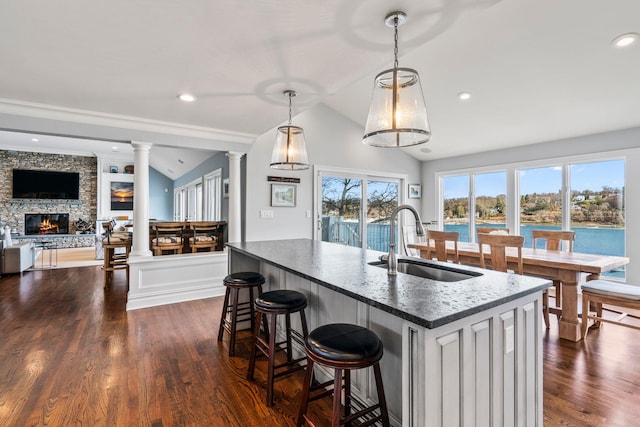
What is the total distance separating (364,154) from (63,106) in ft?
14.0

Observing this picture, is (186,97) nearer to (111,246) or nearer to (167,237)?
(167,237)

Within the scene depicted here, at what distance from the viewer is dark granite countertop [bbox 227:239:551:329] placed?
1129 mm

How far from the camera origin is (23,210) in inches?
346

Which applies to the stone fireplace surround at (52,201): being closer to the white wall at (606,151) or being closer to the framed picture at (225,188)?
the framed picture at (225,188)

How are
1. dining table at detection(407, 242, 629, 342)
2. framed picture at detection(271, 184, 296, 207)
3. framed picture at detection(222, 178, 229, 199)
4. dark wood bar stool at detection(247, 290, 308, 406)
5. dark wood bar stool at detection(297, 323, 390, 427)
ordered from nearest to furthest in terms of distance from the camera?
1. dark wood bar stool at detection(297, 323, 390, 427)
2. dark wood bar stool at detection(247, 290, 308, 406)
3. dining table at detection(407, 242, 629, 342)
4. framed picture at detection(271, 184, 296, 207)
5. framed picture at detection(222, 178, 229, 199)

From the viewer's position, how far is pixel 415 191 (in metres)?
6.41

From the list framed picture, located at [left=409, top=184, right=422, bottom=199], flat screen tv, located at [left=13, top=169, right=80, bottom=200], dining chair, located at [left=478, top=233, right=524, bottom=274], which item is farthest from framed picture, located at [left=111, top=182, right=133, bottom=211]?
dining chair, located at [left=478, top=233, right=524, bottom=274]

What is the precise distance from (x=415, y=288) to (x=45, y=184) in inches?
448

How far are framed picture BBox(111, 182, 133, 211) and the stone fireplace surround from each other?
0.47m

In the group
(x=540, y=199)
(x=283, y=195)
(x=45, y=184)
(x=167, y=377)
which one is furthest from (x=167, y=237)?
(x=45, y=184)

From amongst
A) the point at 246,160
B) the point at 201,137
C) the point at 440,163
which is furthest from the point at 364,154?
the point at 201,137

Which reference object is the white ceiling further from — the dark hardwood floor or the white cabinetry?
the white cabinetry

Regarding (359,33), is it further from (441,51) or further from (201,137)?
(201,137)

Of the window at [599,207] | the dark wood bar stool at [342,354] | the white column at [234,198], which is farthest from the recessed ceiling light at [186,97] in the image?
the window at [599,207]
